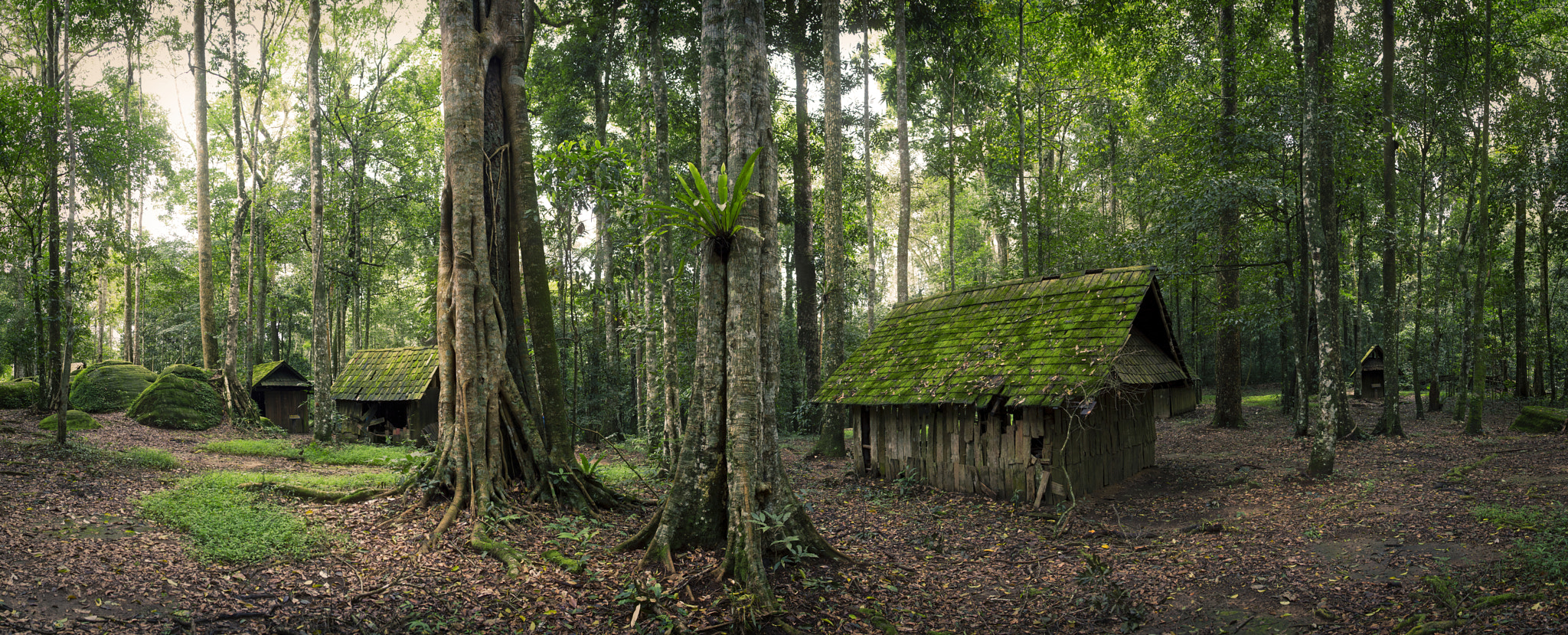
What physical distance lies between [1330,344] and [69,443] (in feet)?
62.7

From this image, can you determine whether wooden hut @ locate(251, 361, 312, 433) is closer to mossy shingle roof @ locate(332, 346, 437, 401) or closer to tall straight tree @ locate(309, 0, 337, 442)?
mossy shingle roof @ locate(332, 346, 437, 401)

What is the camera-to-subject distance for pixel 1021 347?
11773mm

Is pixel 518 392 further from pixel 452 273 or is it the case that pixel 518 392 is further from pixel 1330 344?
pixel 1330 344

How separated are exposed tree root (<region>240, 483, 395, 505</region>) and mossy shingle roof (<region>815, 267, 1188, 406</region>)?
7548 millimetres

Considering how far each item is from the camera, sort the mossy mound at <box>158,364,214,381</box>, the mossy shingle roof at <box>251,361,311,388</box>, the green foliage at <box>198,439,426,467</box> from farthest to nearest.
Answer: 1. the mossy shingle roof at <box>251,361,311,388</box>
2. the mossy mound at <box>158,364,214,381</box>
3. the green foliage at <box>198,439,426,467</box>

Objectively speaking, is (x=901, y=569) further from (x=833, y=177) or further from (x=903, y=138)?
(x=903, y=138)

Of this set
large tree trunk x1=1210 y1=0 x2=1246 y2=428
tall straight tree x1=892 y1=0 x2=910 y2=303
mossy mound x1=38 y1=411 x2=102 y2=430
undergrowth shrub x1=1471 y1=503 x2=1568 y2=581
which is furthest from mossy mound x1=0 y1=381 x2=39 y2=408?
large tree trunk x1=1210 y1=0 x2=1246 y2=428

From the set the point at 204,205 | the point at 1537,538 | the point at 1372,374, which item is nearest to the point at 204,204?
the point at 204,205

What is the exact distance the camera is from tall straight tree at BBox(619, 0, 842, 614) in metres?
6.27

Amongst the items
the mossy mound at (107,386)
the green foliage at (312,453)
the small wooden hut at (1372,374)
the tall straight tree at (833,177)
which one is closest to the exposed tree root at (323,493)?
the green foliage at (312,453)

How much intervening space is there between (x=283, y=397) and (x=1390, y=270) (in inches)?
1293

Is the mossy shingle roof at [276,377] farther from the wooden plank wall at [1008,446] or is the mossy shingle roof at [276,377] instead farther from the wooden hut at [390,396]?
the wooden plank wall at [1008,446]

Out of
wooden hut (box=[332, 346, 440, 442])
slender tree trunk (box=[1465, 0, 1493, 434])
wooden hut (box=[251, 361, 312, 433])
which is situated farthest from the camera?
wooden hut (box=[251, 361, 312, 433])

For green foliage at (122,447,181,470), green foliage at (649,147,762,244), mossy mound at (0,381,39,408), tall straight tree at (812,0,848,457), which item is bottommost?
green foliage at (122,447,181,470)
